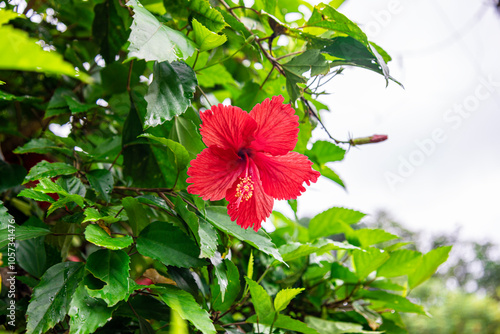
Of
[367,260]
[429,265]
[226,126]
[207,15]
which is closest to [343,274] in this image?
[367,260]

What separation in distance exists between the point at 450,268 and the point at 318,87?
13144 millimetres

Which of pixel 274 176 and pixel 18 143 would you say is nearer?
pixel 274 176

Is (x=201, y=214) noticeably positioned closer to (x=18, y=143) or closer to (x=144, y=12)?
(x=144, y=12)

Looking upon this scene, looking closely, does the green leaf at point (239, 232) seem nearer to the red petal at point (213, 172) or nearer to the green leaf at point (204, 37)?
the red petal at point (213, 172)

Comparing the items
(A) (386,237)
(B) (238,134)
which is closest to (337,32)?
(B) (238,134)

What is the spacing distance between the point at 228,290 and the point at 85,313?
0.20 meters

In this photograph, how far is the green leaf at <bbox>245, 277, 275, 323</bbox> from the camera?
0.48 meters

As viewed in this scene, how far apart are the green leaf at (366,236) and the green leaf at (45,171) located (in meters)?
0.49

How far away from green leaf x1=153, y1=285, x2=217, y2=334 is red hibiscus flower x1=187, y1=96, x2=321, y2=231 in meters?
A: 0.11

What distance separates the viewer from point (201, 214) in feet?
1.50

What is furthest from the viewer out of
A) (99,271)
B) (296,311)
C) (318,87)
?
(296,311)

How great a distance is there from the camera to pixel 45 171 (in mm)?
481

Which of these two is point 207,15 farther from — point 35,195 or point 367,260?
point 367,260

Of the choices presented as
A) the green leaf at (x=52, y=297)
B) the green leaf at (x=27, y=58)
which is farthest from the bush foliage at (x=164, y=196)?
the green leaf at (x=27, y=58)
